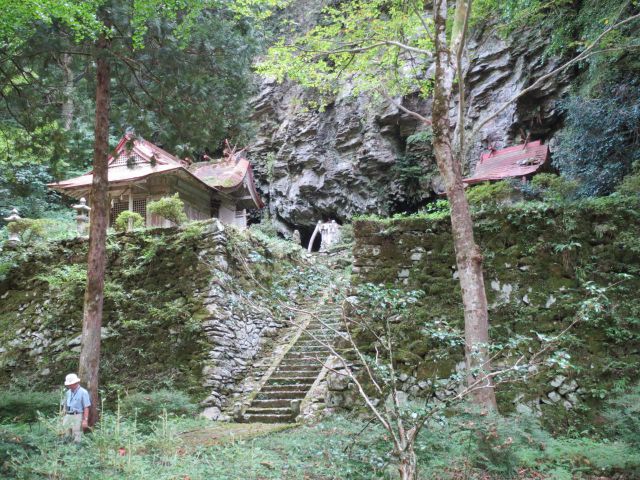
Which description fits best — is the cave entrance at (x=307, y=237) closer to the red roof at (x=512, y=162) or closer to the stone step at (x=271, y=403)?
the red roof at (x=512, y=162)

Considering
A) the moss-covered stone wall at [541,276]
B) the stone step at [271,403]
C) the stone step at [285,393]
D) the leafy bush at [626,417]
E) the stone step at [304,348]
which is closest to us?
the leafy bush at [626,417]

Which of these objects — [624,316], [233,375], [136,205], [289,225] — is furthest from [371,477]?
[289,225]

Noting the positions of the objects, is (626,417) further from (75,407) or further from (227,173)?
(227,173)

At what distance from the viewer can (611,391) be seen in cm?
534

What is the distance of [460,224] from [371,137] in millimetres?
16727

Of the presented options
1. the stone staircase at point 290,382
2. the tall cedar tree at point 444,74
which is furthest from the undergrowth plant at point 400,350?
the stone staircase at point 290,382

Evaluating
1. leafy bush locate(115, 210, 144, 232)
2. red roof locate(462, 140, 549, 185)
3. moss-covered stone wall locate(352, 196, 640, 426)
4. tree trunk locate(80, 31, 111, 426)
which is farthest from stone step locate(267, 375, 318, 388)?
red roof locate(462, 140, 549, 185)

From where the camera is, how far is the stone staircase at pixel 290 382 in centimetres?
748

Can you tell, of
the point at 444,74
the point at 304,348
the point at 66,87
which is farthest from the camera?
the point at 304,348

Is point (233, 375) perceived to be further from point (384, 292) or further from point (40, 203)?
point (40, 203)

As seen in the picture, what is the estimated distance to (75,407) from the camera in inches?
208

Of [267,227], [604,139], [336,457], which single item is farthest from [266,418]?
[267,227]

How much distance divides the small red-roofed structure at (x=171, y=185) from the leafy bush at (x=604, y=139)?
1006 cm

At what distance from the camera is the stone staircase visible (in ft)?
24.5
